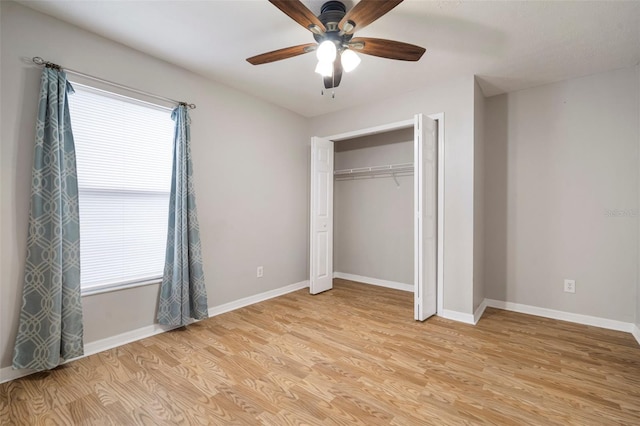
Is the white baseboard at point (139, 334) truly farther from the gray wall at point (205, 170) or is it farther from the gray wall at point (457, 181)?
the gray wall at point (457, 181)

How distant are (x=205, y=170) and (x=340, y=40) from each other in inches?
77.2

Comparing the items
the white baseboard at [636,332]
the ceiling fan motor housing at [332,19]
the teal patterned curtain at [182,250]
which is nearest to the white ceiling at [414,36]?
the ceiling fan motor housing at [332,19]

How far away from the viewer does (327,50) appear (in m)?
1.86

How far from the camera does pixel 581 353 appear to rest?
2.38m

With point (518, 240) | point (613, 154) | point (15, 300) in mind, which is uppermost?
point (613, 154)

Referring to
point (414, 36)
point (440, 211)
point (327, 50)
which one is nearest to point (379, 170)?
point (440, 211)

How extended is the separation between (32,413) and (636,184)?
5.10m

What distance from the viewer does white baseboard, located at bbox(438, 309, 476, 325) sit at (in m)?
3.00

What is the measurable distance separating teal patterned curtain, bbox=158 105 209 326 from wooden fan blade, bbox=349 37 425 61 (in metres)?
1.87

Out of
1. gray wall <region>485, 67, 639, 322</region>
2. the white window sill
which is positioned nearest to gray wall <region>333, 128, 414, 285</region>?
gray wall <region>485, 67, 639, 322</region>

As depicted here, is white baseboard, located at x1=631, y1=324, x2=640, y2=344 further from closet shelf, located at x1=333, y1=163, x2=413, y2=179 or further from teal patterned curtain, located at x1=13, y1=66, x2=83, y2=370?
teal patterned curtain, located at x1=13, y1=66, x2=83, y2=370

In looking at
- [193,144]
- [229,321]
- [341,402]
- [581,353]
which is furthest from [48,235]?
[581,353]

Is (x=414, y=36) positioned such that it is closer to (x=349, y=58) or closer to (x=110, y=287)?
(x=349, y=58)

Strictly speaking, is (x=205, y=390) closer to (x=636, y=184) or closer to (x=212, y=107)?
(x=212, y=107)
